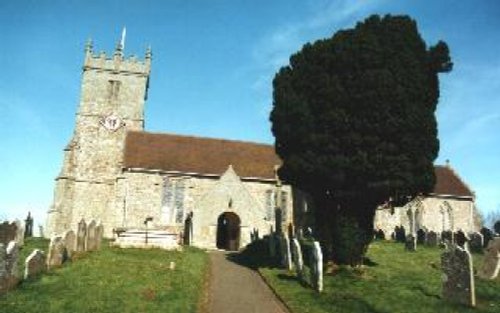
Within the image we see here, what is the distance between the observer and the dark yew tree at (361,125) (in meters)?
19.2

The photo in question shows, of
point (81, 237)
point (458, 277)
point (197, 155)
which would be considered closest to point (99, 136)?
point (197, 155)

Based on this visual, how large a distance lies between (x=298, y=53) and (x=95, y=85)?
26377 millimetres

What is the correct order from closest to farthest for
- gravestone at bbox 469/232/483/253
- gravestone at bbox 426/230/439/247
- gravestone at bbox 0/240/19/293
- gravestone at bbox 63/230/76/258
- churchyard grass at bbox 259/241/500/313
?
1. gravestone at bbox 0/240/19/293
2. churchyard grass at bbox 259/241/500/313
3. gravestone at bbox 63/230/76/258
4. gravestone at bbox 469/232/483/253
5. gravestone at bbox 426/230/439/247

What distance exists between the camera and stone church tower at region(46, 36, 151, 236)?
3806 cm

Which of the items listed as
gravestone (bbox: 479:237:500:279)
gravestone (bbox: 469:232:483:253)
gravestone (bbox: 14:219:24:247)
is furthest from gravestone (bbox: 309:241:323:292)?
gravestone (bbox: 469:232:483:253)

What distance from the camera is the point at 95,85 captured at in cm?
4331

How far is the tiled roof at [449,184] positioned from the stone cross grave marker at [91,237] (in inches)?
1162

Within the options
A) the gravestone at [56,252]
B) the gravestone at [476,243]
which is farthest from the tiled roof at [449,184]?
the gravestone at [56,252]

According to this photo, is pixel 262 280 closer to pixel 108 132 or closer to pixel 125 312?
pixel 125 312

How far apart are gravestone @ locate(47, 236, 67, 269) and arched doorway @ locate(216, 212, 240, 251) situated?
1671 centimetres

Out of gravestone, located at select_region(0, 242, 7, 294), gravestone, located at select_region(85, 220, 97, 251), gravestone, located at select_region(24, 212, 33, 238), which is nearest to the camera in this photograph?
gravestone, located at select_region(0, 242, 7, 294)

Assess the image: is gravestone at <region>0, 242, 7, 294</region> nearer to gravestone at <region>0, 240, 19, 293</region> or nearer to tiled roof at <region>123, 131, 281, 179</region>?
gravestone at <region>0, 240, 19, 293</region>

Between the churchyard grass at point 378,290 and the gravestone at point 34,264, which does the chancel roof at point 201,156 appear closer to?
the churchyard grass at point 378,290

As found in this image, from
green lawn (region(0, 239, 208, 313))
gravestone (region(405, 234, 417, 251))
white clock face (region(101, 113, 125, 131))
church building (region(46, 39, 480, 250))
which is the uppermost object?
white clock face (region(101, 113, 125, 131))
